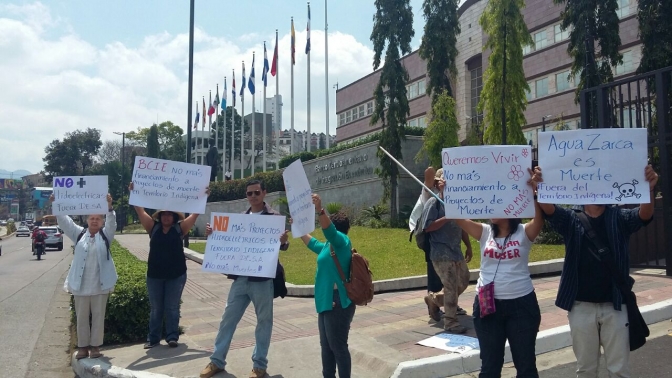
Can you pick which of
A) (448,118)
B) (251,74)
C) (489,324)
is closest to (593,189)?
(489,324)

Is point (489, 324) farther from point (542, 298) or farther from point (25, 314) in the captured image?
point (25, 314)

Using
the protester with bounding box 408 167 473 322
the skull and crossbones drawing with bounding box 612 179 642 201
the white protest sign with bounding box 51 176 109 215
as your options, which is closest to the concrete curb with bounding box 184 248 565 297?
the protester with bounding box 408 167 473 322

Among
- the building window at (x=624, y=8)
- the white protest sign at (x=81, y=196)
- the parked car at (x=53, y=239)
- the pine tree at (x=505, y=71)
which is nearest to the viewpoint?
the white protest sign at (x=81, y=196)

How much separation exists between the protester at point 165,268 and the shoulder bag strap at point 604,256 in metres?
4.18

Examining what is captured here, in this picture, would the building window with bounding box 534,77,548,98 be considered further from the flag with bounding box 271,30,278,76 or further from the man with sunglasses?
the man with sunglasses

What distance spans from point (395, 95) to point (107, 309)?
20688 mm

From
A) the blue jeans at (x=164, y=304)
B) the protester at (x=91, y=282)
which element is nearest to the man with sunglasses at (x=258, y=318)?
the blue jeans at (x=164, y=304)

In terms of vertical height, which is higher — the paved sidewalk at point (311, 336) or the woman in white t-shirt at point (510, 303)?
the woman in white t-shirt at point (510, 303)

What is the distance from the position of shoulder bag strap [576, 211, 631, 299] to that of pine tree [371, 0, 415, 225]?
2137 centimetres

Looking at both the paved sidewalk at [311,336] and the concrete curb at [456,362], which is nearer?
the concrete curb at [456,362]

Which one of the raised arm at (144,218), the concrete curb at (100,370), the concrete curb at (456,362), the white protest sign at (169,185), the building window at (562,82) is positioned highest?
the building window at (562,82)

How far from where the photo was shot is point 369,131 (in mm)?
51531

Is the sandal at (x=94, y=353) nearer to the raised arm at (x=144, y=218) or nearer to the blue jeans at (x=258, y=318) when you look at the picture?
the raised arm at (x=144, y=218)

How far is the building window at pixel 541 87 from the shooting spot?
32.9 meters
